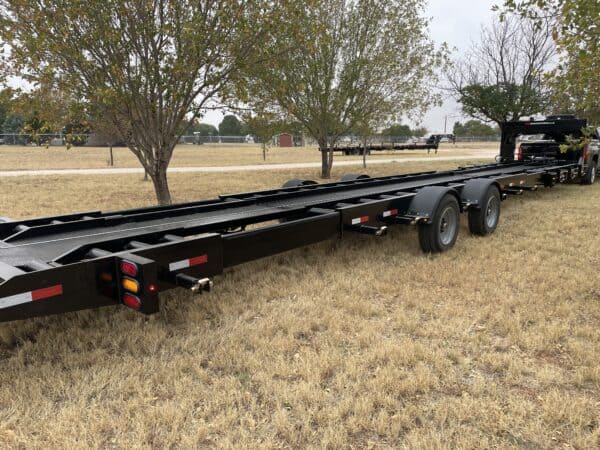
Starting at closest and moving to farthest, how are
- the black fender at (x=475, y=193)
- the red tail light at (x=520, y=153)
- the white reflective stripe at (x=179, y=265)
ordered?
the white reflective stripe at (x=179, y=265), the black fender at (x=475, y=193), the red tail light at (x=520, y=153)

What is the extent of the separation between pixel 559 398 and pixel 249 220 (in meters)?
3.05

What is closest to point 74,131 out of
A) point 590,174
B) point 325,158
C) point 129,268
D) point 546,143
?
point 129,268

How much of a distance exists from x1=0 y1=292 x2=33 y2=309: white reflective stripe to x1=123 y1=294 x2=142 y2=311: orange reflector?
550mm

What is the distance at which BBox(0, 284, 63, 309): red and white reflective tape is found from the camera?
96.9 inches

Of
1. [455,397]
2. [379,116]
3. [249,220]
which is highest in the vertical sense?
[379,116]

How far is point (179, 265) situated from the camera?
3223 mm

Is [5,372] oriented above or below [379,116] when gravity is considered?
below

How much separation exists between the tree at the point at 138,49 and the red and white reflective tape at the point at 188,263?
5297mm

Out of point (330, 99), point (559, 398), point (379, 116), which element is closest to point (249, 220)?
point (559, 398)

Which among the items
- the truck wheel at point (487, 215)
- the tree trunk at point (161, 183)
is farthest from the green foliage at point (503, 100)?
the tree trunk at point (161, 183)

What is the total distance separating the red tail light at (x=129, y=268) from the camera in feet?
9.23

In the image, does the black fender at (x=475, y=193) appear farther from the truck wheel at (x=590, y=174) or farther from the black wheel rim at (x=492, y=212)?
the truck wheel at (x=590, y=174)

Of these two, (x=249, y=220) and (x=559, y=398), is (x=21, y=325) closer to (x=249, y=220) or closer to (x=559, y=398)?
(x=249, y=220)

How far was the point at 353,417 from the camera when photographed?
2.52 metres
